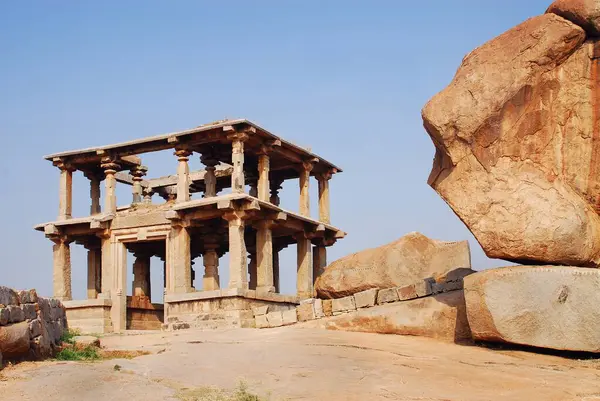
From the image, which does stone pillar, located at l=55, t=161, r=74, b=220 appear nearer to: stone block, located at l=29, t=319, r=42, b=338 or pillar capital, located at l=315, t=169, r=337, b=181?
pillar capital, located at l=315, t=169, r=337, b=181

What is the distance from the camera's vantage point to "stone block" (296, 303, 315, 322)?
50.6 ft

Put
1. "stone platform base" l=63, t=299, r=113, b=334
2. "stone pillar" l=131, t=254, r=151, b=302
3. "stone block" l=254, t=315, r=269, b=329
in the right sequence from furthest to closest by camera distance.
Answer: "stone pillar" l=131, t=254, r=151, b=302
"stone platform base" l=63, t=299, r=113, b=334
"stone block" l=254, t=315, r=269, b=329

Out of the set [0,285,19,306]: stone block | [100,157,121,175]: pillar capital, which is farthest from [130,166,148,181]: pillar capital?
[0,285,19,306]: stone block

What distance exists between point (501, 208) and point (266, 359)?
3.73 meters

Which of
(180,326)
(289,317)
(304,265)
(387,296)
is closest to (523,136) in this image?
(387,296)

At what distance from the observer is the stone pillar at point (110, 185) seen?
26.5 meters

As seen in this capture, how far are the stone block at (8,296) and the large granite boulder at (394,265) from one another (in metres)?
7.14

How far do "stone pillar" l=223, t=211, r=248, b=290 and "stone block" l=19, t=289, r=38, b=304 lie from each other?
444 inches

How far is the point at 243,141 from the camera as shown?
78.7 ft

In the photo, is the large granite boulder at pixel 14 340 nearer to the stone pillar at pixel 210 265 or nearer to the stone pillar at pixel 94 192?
the stone pillar at pixel 210 265

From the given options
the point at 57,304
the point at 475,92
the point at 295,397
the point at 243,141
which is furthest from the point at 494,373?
the point at 243,141

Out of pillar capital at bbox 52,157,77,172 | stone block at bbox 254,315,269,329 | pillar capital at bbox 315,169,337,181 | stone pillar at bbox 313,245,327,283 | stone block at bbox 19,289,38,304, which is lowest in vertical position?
stone block at bbox 254,315,269,329

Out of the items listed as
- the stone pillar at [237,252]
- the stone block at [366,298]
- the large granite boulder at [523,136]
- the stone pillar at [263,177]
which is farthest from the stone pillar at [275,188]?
the large granite boulder at [523,136]

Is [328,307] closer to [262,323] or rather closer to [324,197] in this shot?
[262,323]
